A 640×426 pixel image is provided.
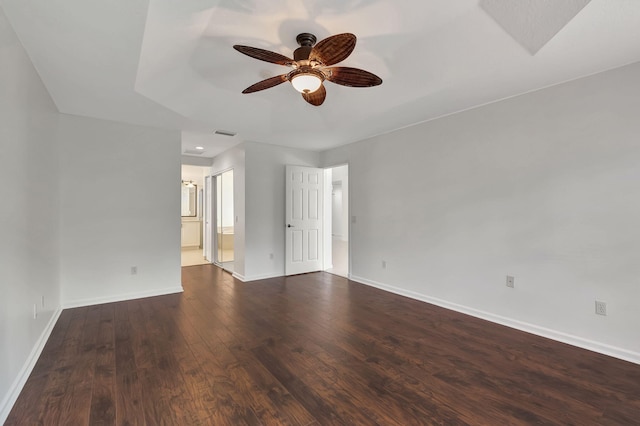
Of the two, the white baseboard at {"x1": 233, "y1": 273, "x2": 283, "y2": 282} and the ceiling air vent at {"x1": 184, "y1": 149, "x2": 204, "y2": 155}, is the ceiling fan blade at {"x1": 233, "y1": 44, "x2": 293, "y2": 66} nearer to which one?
the white baseboard at {"x1": 233, "y1": 273, "x2": 283, "y2": 282}

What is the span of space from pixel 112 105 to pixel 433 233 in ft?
13.7

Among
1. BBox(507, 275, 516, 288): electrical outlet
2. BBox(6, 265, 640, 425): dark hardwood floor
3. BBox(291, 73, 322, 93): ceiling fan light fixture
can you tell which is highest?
BBox(291, 73, 322, 93): ceiling fan light fixture

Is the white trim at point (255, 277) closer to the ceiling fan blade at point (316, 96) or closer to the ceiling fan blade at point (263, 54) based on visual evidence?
the ceiling fan blade at point (316, 96)

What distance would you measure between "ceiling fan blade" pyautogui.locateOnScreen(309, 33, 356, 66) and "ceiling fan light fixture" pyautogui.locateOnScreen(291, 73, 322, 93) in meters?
0.13

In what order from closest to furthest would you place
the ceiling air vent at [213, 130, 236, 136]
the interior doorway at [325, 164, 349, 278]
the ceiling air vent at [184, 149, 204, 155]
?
the ceiling air vent at [213, 130, 236, 136], the ceiling air vent at [184, 149, 204, 155], the interior doorway at [325, 164, 349, 278]

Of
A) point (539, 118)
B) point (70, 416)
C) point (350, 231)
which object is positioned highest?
point (539, 118)

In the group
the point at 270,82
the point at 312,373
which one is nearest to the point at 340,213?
the point at 270,82

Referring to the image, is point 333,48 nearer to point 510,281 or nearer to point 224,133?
point 510,281

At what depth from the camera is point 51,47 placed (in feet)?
7.12

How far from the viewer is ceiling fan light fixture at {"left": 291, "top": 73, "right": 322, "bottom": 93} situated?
2.15m

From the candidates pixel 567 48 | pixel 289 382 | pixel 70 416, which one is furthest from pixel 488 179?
pixel 70 416

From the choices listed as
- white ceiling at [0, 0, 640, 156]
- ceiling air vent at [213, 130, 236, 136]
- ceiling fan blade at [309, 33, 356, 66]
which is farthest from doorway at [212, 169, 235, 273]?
ceiling fan blade at [309, 33, 356, 66]

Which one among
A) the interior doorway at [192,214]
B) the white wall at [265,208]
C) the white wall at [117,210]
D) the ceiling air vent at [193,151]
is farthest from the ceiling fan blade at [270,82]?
the interior doorway at [192,214]

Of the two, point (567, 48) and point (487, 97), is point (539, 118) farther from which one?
point (567, 48)
